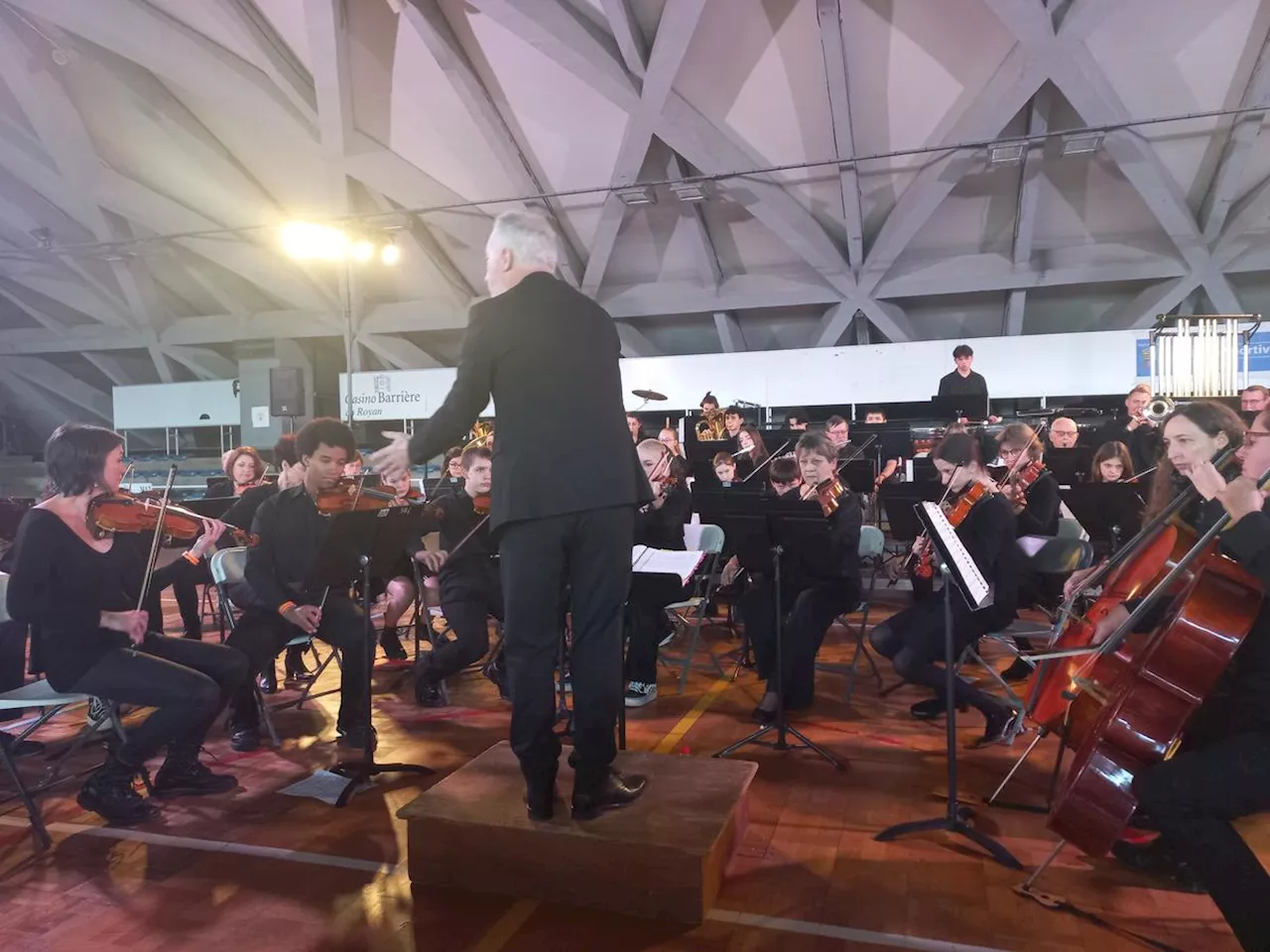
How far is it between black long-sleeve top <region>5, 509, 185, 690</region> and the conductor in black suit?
1572 millimetres

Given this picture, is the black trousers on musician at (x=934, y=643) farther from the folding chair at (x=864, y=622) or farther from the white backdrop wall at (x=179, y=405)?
the white backdrop wall at (x=179, y=405)

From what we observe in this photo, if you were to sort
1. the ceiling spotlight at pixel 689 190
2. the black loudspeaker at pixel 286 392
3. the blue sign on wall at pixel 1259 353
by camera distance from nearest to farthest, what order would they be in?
the blue sign on wall at pixel 1259 353, the ceiling spotlight at pixel 689 190, the black loudspeaker at pixel 286 392

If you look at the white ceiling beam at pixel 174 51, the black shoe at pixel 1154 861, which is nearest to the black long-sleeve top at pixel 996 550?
the black shoe at pixel 1154 861

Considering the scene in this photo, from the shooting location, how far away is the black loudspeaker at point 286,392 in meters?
13.7

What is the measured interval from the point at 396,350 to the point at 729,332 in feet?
20.4

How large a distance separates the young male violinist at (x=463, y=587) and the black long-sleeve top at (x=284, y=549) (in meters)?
0.68

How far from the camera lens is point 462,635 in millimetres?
4066

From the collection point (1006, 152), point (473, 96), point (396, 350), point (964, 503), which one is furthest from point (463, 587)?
point (396, 350)

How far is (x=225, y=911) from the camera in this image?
2256mm

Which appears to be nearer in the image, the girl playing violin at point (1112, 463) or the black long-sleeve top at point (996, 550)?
the black long-sleeve top at point (996, 550)

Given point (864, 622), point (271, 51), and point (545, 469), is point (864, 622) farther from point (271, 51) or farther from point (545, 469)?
point (271, 51)

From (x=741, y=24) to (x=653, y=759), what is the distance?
28.9ft

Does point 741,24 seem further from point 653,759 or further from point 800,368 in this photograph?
point 653,759

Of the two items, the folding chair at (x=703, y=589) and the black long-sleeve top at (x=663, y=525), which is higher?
the black long-sleeve top at (x=663, y=525)
